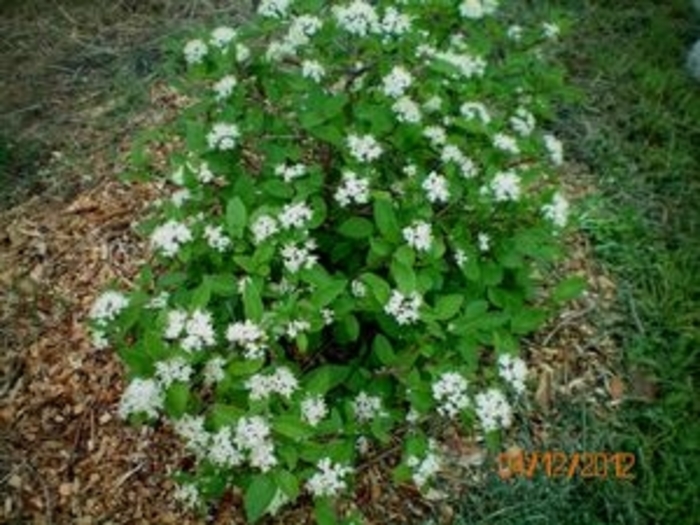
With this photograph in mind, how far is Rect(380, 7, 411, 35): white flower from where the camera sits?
7.75ft

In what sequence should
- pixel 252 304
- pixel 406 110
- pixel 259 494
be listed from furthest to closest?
pixel 406 110 → pixel 252 304 → pixel 259 494

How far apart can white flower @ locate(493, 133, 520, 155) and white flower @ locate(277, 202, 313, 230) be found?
24.7 inches

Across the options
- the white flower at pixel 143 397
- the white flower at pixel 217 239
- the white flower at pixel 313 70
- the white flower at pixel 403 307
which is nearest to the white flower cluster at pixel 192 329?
the white flower at pixel 143 397

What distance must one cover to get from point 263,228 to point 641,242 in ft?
6.75

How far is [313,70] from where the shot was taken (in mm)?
2367

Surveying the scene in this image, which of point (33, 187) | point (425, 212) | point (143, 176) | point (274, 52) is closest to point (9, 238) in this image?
point (33, 187)

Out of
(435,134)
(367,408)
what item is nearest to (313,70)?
(435,134)

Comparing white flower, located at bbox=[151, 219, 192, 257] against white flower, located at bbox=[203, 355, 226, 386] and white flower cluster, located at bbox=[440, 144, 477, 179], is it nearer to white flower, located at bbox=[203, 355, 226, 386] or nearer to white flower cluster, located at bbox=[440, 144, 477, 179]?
white flower, located at bbox=[203, 355, 226, 386]

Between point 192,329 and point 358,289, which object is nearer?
point 192,329

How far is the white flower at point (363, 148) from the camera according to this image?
2.26m

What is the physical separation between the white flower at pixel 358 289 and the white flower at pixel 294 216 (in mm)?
218

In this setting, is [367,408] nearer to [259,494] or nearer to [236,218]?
[259,494]

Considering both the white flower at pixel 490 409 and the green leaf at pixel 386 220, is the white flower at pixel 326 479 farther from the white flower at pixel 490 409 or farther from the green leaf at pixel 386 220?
the green leaf at pixel 386 220
